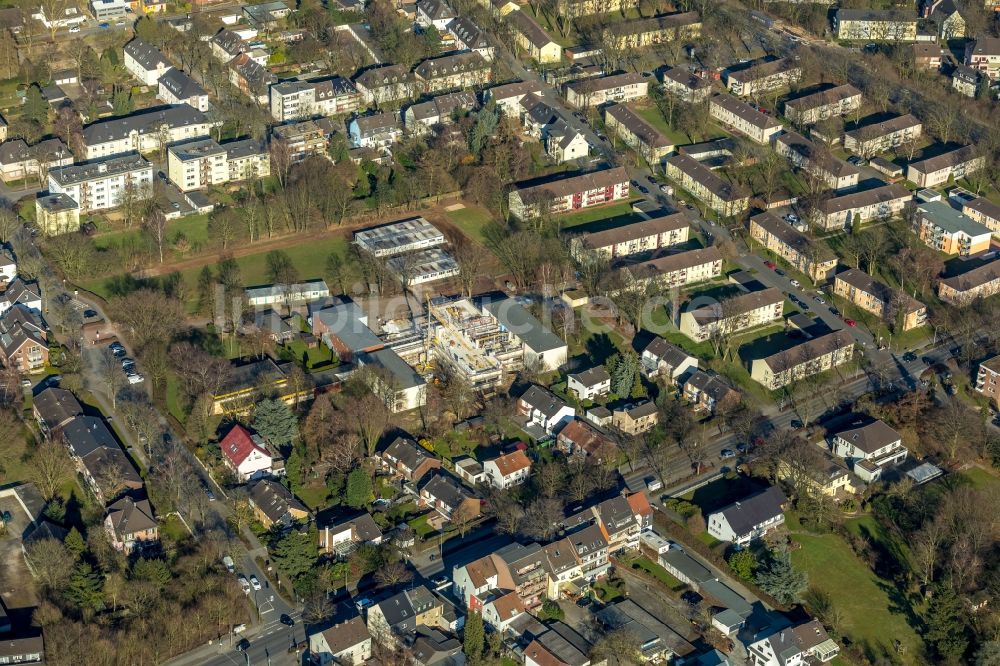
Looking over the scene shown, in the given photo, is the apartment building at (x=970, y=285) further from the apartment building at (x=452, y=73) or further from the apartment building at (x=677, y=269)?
the apartment building at (x=452, y=73)

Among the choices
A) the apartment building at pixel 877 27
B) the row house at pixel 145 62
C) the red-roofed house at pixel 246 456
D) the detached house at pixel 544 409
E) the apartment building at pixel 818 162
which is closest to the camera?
the red-roofed house at pixel 246 456

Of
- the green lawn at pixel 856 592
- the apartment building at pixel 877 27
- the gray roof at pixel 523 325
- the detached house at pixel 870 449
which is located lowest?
the green lawn at pixel 856 592

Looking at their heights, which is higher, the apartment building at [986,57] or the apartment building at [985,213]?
the apartment building at [986,57]

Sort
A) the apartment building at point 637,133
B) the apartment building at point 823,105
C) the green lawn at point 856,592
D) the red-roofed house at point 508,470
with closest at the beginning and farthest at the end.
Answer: the green lawn at point 856,592, the red-roofed house at point 508,470, the apartment building at point 637,133, the apartment building at point 823,105

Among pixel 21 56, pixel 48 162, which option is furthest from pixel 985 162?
pixel 21 56

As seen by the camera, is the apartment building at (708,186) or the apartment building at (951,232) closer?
the apartment building at (951,232)

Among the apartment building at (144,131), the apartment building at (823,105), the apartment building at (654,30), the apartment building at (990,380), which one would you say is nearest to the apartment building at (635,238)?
the apartment building at (823,105)

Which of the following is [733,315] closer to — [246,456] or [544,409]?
[544,409]

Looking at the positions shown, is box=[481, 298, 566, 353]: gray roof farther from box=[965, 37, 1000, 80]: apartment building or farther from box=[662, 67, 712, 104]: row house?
box=[965, 37, 1000, 80]: apartment building
